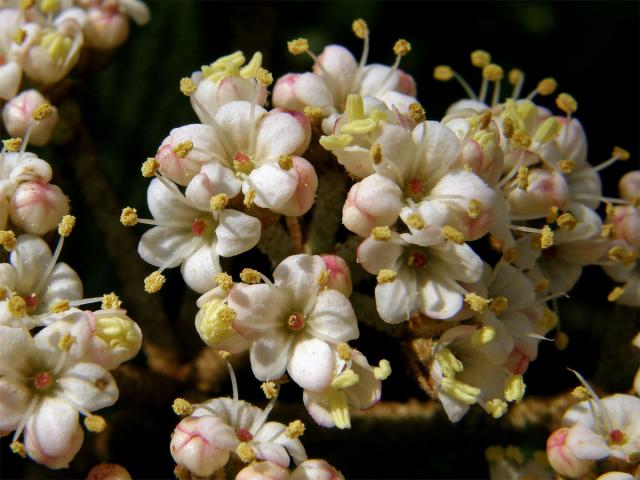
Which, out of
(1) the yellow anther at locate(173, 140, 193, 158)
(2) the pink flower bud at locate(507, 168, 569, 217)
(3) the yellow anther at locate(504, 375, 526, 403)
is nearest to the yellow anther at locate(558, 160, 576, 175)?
(2) the pink flower bud at locate(507, 168, 569, 217)

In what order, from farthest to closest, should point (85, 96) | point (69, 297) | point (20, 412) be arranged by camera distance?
point (85, 96) → point (69, 297) → point (20, 412)

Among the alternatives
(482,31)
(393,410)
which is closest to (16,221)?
(393,410)

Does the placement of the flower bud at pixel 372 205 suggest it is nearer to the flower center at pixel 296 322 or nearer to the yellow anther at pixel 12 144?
the flower center at pixel 296 322

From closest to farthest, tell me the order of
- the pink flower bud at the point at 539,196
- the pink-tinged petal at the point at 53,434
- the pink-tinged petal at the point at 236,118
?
the pink-tinged petal at the point at 53,434
the pink-tinged petal at the point at 236,118
the pink flower bud at the point at 539,196

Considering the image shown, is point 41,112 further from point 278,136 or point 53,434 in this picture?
point 53,434

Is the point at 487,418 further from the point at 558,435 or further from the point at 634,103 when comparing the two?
the point at 634,103

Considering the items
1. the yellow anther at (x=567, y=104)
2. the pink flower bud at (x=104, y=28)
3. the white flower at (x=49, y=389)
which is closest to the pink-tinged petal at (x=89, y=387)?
the white flower at (x=49, y=389)

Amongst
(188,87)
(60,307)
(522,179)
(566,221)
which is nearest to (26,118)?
(188,87)
